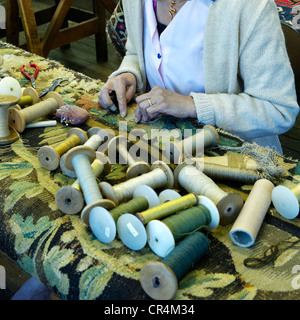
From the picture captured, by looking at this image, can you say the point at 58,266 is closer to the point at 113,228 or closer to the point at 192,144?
the point at 113,228

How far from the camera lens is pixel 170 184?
43.0 inches

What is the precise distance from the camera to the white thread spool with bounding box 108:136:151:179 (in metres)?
1.12

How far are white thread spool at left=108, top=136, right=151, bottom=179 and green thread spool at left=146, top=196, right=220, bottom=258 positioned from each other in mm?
213

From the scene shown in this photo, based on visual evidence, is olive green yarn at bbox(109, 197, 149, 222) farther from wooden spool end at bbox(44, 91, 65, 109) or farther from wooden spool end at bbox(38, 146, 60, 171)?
wooden spool end at bbox(44, 91, 65, 109)

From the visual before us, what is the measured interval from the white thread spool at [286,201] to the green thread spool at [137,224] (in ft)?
0.83

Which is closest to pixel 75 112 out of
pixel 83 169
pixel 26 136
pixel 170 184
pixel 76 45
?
pixel 26 136

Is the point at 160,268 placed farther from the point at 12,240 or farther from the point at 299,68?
the point at 299,68

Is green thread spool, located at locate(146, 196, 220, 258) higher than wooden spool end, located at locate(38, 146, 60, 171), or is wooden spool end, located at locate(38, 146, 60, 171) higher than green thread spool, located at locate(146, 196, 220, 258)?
green thread spool, located at locate(146, 196, 220, 258)

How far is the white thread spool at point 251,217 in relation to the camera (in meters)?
0.92

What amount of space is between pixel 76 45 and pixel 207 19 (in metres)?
3.39

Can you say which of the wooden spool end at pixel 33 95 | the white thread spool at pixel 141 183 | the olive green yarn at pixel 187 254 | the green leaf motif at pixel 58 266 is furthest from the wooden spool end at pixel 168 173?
the wooden spool end at pixel 33 95

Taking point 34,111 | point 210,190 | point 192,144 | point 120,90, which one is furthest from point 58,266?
point 120,90

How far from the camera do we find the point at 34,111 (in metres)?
1.36

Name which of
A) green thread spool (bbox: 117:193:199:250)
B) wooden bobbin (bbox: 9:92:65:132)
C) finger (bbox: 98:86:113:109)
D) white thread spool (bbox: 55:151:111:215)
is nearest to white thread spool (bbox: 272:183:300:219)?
green thread spool (bbox: 117:193:199:250)
